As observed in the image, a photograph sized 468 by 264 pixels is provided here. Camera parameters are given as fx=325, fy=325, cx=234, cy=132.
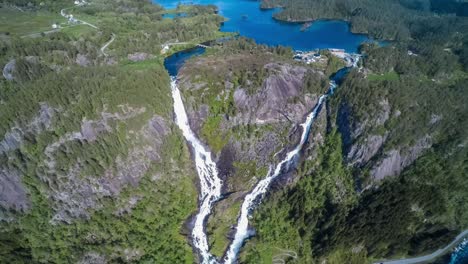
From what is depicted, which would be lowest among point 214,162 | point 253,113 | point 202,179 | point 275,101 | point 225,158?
point 202,179

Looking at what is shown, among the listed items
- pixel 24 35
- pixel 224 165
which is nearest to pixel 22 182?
pixel 224 165

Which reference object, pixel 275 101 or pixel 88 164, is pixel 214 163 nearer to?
pixel 275 101

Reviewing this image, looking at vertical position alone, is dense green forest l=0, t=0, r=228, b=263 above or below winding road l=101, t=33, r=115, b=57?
below

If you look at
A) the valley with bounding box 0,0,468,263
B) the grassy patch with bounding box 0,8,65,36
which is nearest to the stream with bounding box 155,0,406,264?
the valley with bounding box 0,0,468,263

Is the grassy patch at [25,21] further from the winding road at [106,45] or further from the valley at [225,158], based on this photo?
the winding road at [106,45]

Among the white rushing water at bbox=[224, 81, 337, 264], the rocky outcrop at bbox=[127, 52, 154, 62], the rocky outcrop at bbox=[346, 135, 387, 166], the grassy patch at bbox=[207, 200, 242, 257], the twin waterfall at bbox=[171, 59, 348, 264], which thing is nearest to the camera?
the grassy patch at bbox=[207, 200, 242, 257]

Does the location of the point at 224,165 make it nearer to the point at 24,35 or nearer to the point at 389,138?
the point at 389,138

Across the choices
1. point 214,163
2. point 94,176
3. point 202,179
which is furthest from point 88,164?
point 214,163

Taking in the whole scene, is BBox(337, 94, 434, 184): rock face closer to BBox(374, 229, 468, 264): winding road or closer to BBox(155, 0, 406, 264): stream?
BBox(155, 0, 406, 264): stream
